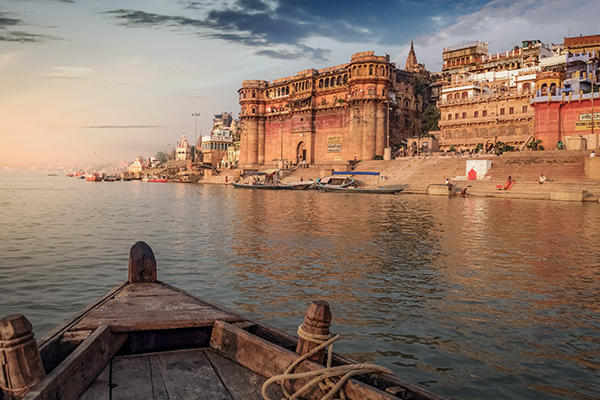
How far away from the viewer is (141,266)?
618 centimetres

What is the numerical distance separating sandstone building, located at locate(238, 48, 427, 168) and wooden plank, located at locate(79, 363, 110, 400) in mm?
55991

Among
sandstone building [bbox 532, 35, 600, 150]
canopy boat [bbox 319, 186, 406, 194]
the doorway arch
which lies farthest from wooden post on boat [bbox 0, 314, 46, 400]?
the doorway arch

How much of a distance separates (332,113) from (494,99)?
22.3m

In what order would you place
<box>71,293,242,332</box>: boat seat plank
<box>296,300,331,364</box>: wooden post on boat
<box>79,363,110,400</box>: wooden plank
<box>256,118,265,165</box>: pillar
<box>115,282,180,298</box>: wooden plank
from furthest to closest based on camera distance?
<box>256,118,265,165</box>: pillar < <box>115,282,180,298</box>: wooden plank < <box>71,293,242,332</box>: boat seat plank < <box>296,300,331,364</box>: wooden post on boat < <box>79,363,110,400</box>: wooden plank

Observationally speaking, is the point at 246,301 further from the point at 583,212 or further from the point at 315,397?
the point at 583,212

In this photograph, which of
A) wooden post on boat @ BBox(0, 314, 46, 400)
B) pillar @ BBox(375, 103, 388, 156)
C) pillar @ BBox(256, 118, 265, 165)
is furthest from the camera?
pillar @ BBox(256, 118, 265, 165)

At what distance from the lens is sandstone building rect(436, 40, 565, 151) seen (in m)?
50.0

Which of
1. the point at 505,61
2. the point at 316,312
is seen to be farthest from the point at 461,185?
the point at 316,312

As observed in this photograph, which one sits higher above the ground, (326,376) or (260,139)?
(260,139)

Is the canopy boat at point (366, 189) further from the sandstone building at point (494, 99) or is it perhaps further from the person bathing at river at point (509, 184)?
the sandstone building at point (494, 99)

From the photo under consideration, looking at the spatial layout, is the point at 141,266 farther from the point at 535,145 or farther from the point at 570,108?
the point at 570,108

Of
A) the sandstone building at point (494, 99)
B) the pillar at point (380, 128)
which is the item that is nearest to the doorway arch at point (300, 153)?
the pillar at point (380, 128)

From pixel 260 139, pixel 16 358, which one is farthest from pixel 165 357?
pixel 260 139

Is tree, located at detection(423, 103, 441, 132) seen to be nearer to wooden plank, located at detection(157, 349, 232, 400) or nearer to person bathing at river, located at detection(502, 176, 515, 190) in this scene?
person bathing at river, located at detection(502, 176, 515, 190)
